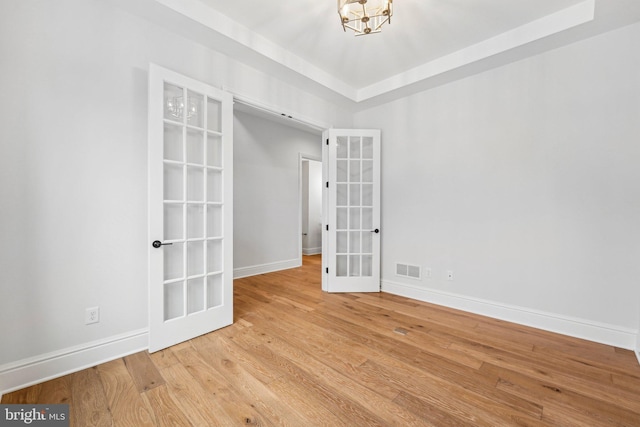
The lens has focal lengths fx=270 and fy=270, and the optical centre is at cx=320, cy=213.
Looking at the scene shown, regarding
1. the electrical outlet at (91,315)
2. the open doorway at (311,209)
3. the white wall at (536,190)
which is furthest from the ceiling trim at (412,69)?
the open doorway at (311,209)

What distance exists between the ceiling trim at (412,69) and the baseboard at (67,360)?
262 cm

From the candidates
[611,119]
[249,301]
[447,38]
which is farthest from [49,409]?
[611,119]

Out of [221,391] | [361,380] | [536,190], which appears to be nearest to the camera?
[221,391]

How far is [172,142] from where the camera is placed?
2.30 m

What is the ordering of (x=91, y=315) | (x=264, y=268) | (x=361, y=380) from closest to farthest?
(x=361, y=380) → (x=91, y=315) → (x=264, y=268)

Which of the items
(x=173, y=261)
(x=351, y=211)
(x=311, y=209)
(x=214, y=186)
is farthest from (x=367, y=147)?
(x=311, y=209)

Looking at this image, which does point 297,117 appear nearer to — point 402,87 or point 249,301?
point 402,87

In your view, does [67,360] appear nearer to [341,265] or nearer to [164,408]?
[164,408]

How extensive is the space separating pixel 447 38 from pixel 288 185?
3.49 m

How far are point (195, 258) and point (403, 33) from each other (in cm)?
290

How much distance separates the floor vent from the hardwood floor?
87 cm

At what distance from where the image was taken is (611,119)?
2340 millimetres

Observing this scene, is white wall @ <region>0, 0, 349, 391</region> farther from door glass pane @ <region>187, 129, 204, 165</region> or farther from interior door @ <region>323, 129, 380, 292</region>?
interior door @ <region>323, 129, 380, 292</region>

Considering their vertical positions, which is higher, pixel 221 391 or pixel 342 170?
pixel 342 170
